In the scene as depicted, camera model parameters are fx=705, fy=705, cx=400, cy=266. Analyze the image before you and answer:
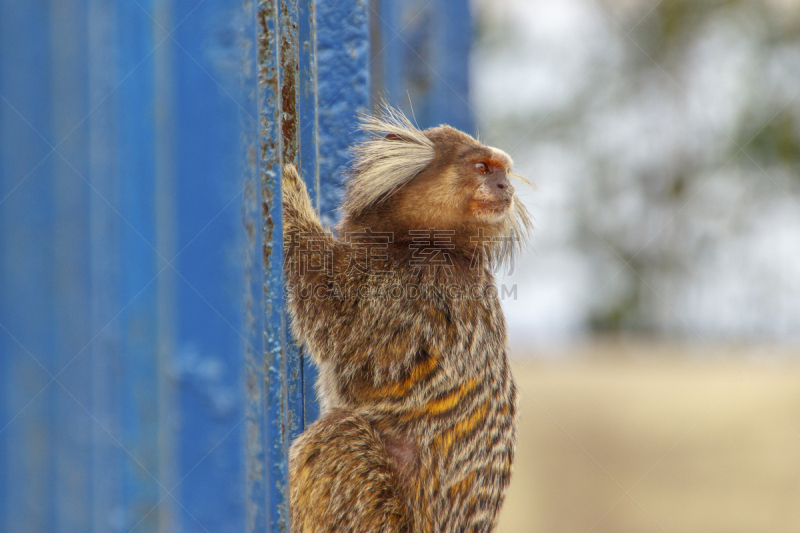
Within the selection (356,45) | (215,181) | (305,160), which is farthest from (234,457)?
(356,45)

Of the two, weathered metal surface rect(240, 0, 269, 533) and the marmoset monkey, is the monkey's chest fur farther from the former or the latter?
weathered metal surface rect(240, 0, 269, 533)

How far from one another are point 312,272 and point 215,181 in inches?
38.5

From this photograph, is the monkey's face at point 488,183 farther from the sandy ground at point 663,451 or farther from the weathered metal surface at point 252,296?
the sandy ground at point 663,451

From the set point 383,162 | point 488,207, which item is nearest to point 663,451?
point 488,207

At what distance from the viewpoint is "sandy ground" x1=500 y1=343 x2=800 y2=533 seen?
4.87 metres

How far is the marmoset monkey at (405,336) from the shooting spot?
5.64ft

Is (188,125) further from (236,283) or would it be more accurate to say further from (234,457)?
(234,457)

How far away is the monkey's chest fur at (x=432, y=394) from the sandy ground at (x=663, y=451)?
10.3 ft

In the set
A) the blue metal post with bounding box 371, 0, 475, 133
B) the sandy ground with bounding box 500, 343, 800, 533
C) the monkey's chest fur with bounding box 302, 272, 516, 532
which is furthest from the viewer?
the sandy ground with bounding box 500, 343, 800, 533

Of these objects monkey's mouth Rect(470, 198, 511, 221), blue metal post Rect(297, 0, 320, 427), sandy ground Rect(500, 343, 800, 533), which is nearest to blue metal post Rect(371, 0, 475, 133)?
monkey's mouth Rect(470, 198, 511, 221)

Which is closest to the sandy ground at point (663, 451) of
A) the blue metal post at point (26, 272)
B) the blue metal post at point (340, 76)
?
the blue metal post at point (340, 76)

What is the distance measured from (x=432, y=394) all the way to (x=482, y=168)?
0.69 m

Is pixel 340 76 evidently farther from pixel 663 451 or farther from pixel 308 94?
pixel 663 451

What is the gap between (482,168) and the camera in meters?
2.09
